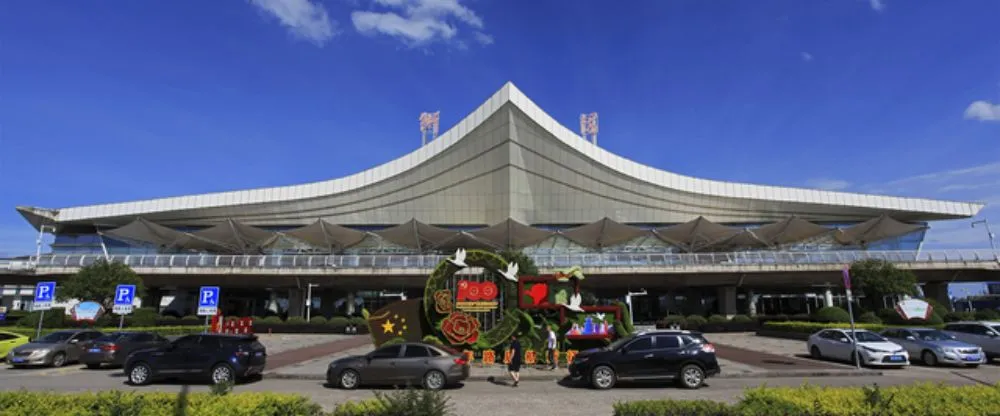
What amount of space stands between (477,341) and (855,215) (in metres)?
49.3

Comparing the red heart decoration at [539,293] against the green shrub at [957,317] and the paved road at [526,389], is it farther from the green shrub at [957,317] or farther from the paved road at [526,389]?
the green shrub at [957,317]

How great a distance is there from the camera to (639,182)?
5247 cm

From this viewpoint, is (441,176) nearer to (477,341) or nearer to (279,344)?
(279,344)

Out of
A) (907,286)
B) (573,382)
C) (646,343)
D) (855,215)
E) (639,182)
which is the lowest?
(573,382)

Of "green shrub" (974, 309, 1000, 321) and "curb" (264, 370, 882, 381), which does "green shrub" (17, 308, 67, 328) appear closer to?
"curb" (264, 370, 882, 381)

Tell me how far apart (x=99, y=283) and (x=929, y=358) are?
43992mm

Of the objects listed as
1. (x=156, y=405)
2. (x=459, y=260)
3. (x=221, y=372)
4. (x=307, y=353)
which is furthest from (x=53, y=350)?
(x=156, y=405)

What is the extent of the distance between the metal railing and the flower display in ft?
66.0

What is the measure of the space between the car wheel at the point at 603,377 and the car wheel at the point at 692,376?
70.3 inches

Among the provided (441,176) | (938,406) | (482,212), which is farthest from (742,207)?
(938,406)

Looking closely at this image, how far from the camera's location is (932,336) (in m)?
20.0

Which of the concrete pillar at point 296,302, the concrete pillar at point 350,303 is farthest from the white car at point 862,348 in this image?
the concrete pillar at point 296,302

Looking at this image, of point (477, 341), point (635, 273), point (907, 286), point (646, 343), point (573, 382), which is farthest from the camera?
point (635, 273)

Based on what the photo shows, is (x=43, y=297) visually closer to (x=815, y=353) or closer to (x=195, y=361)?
(x=195, y=361)
